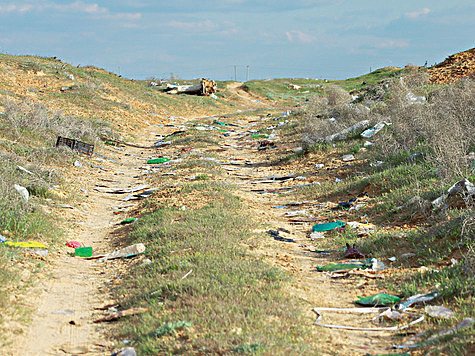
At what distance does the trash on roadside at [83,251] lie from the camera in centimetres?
679

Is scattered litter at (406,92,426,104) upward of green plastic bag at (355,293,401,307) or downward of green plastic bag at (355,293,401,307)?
upward

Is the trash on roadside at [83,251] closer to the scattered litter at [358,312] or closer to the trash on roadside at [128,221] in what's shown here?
the trash on roadside at [128,221]

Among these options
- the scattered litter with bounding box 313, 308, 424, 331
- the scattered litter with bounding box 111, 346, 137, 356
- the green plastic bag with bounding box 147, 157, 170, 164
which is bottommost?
the scattered litter with bounding box 313, 308, 424, 331

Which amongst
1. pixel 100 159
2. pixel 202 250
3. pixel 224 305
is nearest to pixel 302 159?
pixel 100 159

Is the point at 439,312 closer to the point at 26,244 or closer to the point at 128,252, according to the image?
the point at 128,252

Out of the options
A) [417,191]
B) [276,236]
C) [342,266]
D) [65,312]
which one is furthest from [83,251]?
[417,191]

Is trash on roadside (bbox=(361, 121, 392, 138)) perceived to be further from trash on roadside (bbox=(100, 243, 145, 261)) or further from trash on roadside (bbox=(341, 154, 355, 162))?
trash on roadside (bbox=(100, 243, 145, 261))

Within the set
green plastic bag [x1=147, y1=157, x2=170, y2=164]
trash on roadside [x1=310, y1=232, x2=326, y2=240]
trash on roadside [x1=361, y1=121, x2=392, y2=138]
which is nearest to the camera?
trash on roadside [x1=310, y1=232, x2=326, y2=240]

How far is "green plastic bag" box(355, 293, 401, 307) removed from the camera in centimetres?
465

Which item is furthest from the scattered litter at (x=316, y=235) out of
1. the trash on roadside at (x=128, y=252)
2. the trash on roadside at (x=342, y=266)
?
the trash on roadside at (x=128, y=252)

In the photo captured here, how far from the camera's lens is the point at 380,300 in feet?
15.4

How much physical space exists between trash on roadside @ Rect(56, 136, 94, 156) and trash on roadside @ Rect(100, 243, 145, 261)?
745 cm

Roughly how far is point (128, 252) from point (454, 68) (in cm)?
1700

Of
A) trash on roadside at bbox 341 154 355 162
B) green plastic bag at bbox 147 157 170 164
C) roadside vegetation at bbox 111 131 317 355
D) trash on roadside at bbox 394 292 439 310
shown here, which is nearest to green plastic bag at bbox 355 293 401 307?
→ trash on roadside at bbox 394 292 439 310
